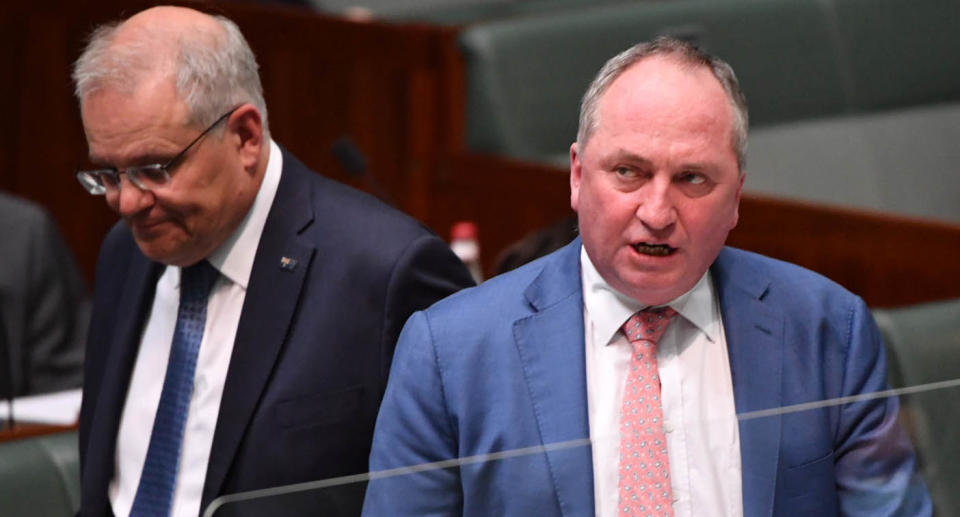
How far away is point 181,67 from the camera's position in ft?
4.04

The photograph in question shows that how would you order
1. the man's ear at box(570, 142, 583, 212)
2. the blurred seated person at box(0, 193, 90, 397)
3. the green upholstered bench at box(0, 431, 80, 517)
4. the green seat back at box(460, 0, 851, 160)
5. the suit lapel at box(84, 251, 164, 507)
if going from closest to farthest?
1. the man's ear at box(570, 142, 583, 212)
2. the suit lapel at box(84, 251, 164, 507)
3. the green upholstered bench at box(0, 431, 80, 517)
4. the blurred seated person at box(0, 193, 90, 397)
5. the green seat back at box(460, 0, 851, 160)

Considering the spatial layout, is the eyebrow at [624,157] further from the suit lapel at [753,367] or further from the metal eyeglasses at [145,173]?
the metal eyeglasses at [145,173]

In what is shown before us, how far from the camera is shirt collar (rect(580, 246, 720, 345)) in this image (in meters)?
1.04

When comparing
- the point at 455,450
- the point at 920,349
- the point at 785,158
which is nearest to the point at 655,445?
the point at 455,450

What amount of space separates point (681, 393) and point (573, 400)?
76 millimetres

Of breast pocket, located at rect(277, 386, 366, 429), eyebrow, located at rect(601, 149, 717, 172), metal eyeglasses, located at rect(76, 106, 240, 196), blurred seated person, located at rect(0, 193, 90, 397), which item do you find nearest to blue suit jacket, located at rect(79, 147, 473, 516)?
breast pocket, located at rect(277, 386, 366, 429)

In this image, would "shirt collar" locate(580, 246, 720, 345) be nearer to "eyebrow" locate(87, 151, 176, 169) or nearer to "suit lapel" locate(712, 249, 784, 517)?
"suit lapel" locate(712, 249, 784, 517)

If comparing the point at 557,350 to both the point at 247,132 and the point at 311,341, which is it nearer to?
the point at 311,341

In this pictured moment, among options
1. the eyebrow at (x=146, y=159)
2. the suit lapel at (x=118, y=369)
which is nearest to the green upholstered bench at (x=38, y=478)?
the suit lapel at (x=118, y=369)

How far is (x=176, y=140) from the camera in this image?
48.5 inches

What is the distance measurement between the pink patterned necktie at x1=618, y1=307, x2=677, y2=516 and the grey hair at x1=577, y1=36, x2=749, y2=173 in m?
0.13

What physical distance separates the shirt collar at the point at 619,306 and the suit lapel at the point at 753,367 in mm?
11

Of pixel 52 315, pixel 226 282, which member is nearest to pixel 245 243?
pixel 226 282

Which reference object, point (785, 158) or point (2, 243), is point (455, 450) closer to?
point (2, 243)
